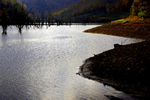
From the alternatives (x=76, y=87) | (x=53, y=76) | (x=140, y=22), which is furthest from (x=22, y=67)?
(x=140, y=22)

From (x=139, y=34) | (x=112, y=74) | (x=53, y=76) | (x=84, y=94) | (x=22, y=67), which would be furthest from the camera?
(x=139, y=34)

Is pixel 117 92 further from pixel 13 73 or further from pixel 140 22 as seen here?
pixel 140 22

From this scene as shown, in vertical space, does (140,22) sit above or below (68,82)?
above

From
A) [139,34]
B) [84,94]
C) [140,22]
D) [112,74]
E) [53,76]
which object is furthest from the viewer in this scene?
[140,22]

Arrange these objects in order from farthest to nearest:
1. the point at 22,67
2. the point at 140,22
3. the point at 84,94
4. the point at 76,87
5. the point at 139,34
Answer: the point at 140,22, the point at 139,34, the point at 22,67, the point at 76,87, the point at 84,94

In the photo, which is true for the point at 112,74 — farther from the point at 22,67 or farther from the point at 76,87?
the point at 22,67

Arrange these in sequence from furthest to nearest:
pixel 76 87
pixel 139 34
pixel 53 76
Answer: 1. pixel 139 34
2. pixel 53 76
3. pixel 76 87

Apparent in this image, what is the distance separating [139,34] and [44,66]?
3736 cm

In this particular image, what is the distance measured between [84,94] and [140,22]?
5126 cm

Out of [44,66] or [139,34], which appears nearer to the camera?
[44,66]

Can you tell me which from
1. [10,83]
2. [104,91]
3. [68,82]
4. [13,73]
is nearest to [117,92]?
[104,91]

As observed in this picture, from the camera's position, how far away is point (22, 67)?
1914 centimetres

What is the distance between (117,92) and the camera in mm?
11648

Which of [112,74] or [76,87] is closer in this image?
[76,87]
